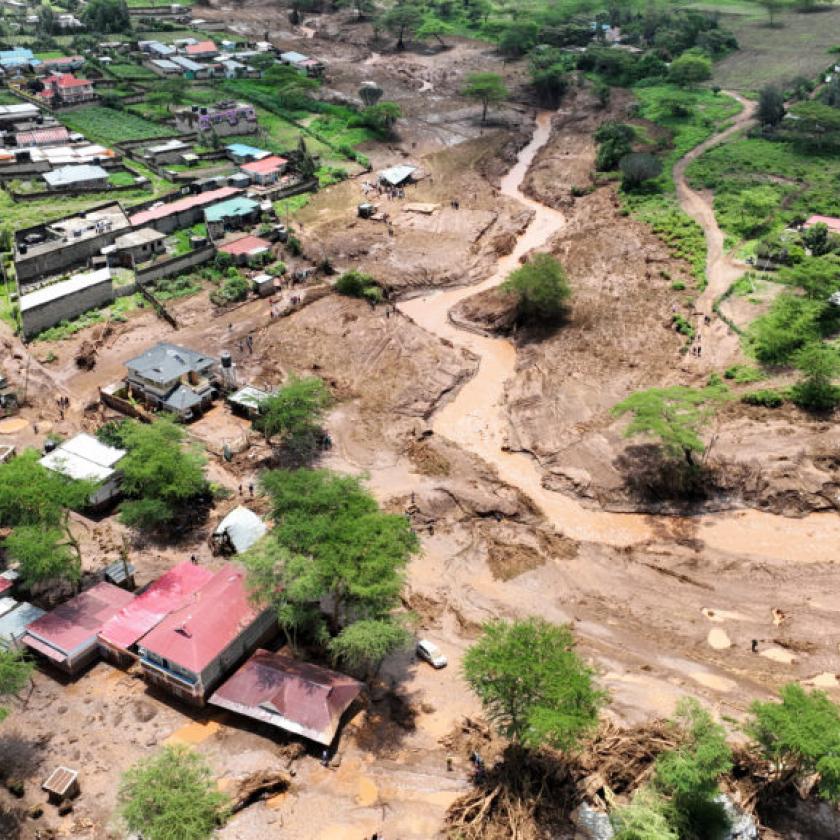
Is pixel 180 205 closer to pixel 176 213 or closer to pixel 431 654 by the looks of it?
pixel 176 213

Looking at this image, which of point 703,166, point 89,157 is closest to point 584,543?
point 703,166

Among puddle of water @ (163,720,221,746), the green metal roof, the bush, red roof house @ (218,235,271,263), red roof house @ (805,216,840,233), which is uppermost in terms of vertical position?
red roof house @ (805,216,840,233)

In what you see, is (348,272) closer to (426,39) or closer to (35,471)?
(35,471)

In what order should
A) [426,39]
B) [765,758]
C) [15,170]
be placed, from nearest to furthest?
[765,758] < [15,170] < [426,39]

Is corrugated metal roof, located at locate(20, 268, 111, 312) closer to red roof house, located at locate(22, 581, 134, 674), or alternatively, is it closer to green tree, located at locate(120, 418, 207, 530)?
green tree, located at locate(120, 418, 207, 530)

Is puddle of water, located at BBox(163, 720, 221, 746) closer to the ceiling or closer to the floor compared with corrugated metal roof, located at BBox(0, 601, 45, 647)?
closer to the floor

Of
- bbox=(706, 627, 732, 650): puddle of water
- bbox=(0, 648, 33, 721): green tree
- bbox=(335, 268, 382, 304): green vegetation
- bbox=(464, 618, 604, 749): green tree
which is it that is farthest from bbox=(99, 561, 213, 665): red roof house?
bbox=(335, 268, 382, 304): green vegetation
